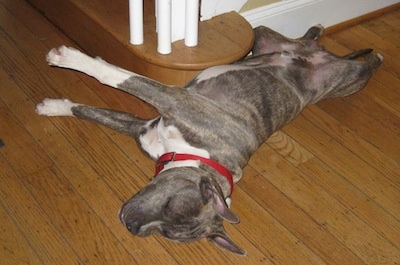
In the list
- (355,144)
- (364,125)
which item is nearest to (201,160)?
(355,144)

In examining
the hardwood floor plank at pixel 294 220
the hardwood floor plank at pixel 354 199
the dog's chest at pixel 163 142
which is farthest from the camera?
the hardwood floor plank at pixel 354 199

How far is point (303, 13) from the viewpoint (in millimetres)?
3609

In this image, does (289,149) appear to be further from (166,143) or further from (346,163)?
(166,143)

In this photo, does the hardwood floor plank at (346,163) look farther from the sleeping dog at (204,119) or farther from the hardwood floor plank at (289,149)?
the sleeping dog at (204,119)

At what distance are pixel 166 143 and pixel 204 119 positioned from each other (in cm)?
22

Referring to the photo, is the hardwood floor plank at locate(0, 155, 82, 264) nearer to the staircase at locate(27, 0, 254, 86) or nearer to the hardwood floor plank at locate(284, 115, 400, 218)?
the staircase at locate(27, 0, 254, 86)

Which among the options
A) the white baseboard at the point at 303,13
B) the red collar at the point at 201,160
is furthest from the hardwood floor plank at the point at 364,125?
the red collar at the point at 201,160

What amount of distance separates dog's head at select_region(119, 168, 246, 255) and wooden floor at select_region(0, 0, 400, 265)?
0.30 meters

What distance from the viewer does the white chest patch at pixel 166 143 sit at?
234 cm

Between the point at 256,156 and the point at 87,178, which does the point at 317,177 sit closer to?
the point at 256,156

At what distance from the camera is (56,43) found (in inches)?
135

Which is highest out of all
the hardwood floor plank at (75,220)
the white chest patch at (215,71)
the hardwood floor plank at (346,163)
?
the white chest patch at (215,71)

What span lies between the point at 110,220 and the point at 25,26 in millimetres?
1764

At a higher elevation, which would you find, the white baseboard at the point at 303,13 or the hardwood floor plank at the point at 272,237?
the white baseboard at the point at 303,13
